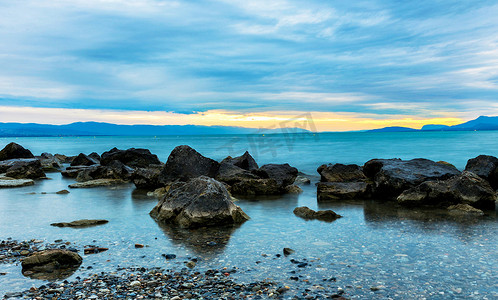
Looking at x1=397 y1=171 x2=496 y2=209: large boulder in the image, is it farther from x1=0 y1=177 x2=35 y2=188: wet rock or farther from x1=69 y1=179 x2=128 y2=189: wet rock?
x1=0 y1=177 x2=35 y2=188: wet rock

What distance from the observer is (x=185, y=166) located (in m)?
23.1

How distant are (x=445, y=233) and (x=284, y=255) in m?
5.94

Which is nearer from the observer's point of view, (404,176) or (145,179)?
(404,176)

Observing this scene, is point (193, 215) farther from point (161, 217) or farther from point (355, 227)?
point (355, 227)

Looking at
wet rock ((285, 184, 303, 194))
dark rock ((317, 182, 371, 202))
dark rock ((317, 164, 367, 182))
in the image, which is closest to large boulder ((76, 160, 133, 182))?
wet rock ((285, 184, 303, 194))

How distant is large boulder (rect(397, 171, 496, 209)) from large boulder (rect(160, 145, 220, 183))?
456 inches

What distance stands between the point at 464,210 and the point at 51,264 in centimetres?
1545

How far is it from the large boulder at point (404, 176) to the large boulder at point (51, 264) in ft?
50.5

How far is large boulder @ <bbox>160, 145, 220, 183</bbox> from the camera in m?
22.7

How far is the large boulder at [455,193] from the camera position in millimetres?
16844

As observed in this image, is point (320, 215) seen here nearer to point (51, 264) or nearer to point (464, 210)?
point (464, 210)

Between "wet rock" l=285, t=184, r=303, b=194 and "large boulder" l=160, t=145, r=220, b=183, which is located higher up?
"large boulder" l=160, t=145, r=220, b=183

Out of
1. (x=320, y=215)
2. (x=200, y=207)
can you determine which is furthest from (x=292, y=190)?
(x=200, y=207)

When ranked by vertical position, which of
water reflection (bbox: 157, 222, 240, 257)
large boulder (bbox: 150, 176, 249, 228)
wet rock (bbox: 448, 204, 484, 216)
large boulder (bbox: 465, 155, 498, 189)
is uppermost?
large boulder (bbox: 465, 155, 498, 189)
